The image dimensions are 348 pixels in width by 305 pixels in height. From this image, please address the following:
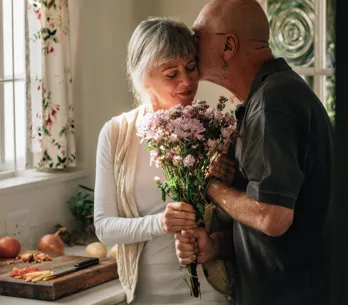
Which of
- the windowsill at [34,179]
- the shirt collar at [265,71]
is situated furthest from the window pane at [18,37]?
the shirt collar at [265,71]

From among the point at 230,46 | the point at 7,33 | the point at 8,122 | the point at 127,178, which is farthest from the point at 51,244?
the point at 230,46

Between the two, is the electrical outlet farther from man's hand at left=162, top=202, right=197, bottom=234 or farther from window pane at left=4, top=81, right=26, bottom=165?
man's hand at left=162, top=202, right=197, bottom=234

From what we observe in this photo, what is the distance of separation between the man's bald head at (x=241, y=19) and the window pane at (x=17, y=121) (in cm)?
199

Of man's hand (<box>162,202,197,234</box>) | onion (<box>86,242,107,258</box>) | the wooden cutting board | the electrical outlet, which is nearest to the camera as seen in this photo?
man's hand (<box>162,202,197,234</box>)

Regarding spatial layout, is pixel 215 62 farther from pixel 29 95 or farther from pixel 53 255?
pixel 29 95

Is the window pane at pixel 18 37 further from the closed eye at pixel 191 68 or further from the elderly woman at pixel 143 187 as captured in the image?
the closed eye at pixel 191 68

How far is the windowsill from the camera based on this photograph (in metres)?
3.07

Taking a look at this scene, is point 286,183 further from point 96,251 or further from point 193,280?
point 96,251

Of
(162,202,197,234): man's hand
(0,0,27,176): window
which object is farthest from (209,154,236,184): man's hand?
(0,0,27,176): window

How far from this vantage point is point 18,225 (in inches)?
121

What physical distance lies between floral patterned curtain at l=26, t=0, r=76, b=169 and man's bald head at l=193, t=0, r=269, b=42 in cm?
183

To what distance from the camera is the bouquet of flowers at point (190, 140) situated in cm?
166

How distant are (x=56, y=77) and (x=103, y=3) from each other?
56 centimetres

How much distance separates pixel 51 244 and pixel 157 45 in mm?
1359
